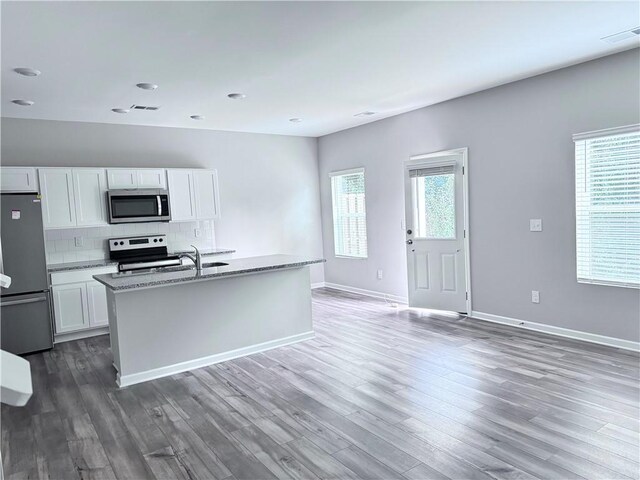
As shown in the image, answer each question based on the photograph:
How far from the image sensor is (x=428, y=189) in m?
5.61

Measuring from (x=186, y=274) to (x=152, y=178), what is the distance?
2403 millimetres

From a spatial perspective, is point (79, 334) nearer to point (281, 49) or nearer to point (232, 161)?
point (232, 161)

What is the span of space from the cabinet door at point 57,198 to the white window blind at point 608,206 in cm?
546

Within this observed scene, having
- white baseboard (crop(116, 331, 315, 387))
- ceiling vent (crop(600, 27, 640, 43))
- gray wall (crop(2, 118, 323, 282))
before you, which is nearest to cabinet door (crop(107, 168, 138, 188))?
gray wall (crop(2, 118, 323, 282))

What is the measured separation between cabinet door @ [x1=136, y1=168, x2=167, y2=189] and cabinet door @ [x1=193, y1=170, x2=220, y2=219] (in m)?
0.43

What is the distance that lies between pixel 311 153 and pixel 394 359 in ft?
14.9

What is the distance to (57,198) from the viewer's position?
5102mm

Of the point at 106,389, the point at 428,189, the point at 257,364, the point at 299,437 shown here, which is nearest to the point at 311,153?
the point at 428,189

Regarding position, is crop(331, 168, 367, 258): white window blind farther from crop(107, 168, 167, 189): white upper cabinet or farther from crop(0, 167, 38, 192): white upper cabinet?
crop(0, 167, 38, 192): white upper cabinet

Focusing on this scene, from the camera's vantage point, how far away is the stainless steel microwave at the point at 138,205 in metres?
5.41

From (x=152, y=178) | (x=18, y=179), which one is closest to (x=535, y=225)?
(x=152, y=178)

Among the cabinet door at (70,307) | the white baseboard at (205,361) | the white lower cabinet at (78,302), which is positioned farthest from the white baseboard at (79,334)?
the white baseboard at (205,361)

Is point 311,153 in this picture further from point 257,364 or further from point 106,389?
point 106,389

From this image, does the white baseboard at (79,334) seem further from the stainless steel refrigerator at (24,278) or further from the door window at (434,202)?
the door window at (434,202)
